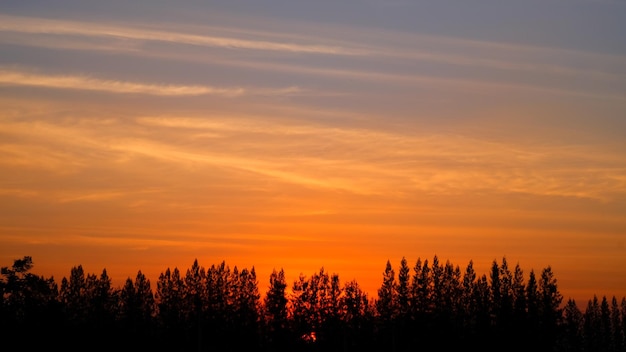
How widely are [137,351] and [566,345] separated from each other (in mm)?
99392

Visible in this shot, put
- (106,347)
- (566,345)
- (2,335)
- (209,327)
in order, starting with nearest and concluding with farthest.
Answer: (2,335) → (106,347) → (209,327) → (566,345)

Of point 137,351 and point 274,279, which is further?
point 274,279

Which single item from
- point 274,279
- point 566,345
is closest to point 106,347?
point 274,279

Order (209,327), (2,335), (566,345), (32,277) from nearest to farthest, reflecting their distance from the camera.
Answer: (32,277)
(2,335)
(209,327)
(566,345)

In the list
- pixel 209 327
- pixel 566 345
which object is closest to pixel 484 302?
pixel 209 327

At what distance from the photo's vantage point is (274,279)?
11000 centimetres

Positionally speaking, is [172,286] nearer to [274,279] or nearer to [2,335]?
[274,279]

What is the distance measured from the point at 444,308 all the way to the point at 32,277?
2341 inches

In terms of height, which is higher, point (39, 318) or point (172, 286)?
point (172, 286)

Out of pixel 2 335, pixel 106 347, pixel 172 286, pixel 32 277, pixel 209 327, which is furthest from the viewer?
pixel 172 286

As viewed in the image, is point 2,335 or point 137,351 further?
point 137,351

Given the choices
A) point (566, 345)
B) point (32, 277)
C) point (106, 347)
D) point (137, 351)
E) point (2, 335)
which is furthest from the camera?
point (566, 345)

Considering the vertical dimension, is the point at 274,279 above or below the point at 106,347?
above

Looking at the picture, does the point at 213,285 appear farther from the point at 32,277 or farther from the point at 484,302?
the point at 32,277
